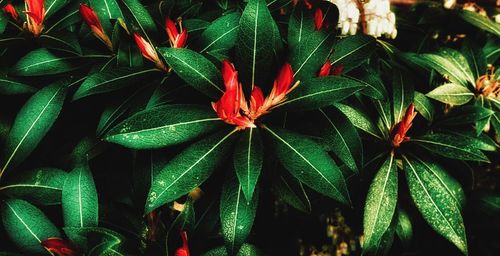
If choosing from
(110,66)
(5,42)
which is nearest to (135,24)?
(110,66)

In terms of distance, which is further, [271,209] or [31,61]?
[271,209]

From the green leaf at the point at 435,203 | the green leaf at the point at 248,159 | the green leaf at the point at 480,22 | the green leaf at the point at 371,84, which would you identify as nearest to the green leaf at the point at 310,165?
the green leaf at the point at 248,159

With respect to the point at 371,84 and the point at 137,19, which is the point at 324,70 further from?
the point at 137,19

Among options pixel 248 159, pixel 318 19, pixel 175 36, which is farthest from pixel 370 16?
pixel 248 159

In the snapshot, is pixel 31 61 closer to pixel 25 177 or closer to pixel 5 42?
pixel 5 42

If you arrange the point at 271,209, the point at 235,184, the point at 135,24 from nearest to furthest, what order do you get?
the point at 235,184, the point at 135,24, the point at 271,209

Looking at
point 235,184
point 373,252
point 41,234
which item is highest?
point 235,184

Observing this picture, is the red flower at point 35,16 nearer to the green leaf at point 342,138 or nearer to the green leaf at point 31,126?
the green leaf at point 31,126
